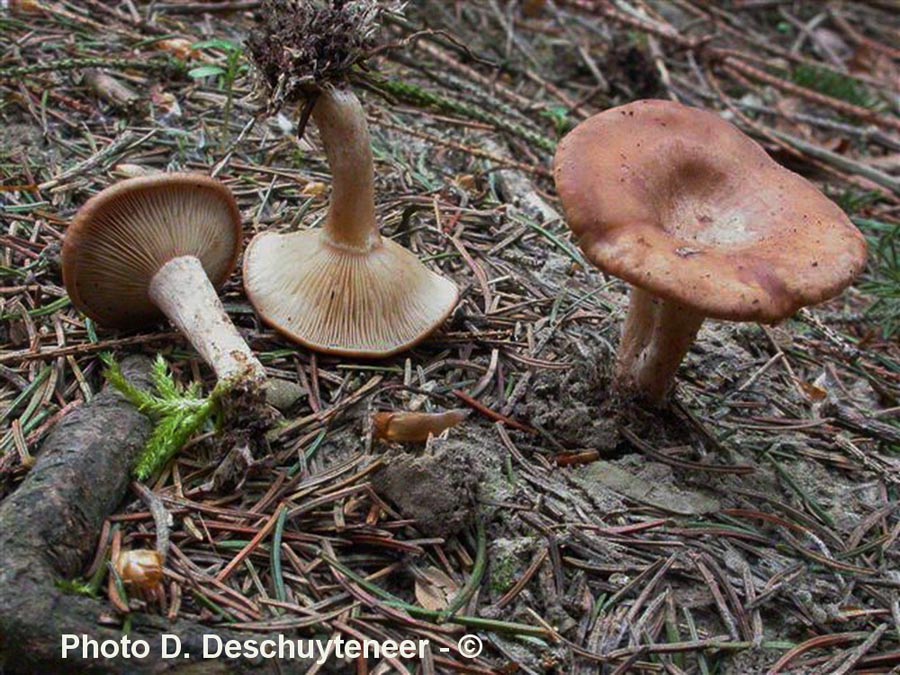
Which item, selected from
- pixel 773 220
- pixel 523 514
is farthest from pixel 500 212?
pixel 523 514

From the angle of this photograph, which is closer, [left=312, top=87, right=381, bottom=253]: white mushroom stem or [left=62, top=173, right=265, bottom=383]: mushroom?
[left=62, top=173, right=265, bottom=383]: mushroom

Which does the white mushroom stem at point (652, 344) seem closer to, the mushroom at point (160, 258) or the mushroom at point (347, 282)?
the mushroom at point (347, 282)

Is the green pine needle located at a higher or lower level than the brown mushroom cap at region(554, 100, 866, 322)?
lower

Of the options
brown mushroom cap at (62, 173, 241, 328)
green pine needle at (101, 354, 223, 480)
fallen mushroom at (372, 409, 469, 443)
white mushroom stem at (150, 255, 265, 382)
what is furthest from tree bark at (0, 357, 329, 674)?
fallen mushroom at (372, 409, 469, 443)

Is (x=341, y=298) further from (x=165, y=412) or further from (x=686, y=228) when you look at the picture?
(x=686, y=228)

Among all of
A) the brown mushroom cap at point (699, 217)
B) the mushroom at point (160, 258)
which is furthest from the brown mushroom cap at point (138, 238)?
the brown mushroom cap at point (699, 217)

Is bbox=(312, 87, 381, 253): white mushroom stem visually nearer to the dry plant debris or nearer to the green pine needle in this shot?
the dry plant debris

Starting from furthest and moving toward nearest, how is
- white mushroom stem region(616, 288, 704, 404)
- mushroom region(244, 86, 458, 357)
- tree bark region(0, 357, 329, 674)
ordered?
mushroom region(244, 86, 458, 357), white mushroom stem region(616, 288, 704, 404), tree bark region(0, 357, 329, 674)
